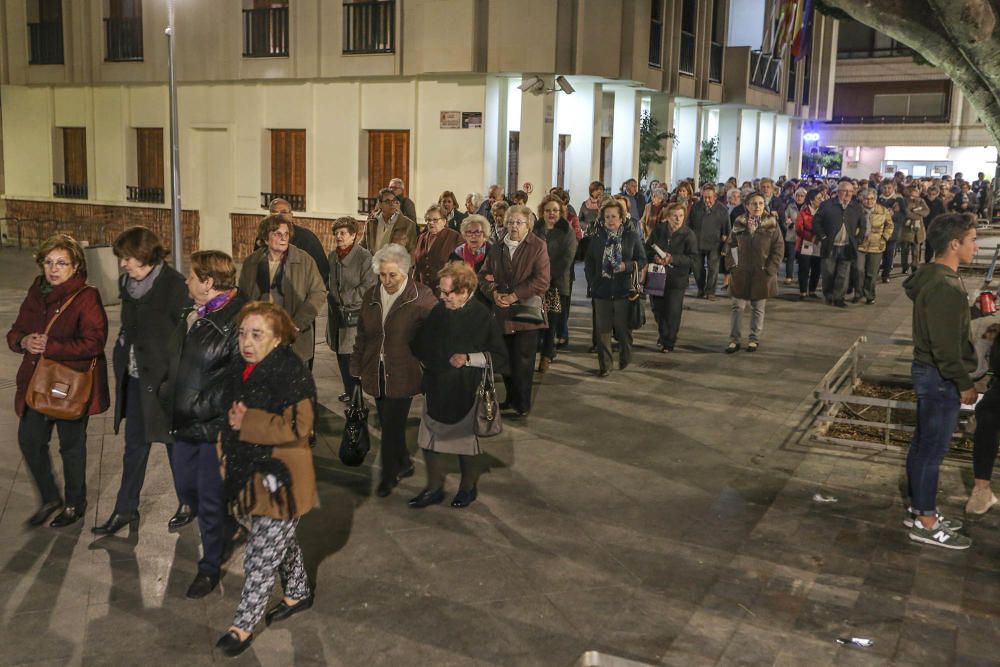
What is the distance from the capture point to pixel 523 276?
31.2ft

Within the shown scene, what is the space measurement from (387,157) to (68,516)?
15384 millimetres

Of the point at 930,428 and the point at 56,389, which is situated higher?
the point at 56,389

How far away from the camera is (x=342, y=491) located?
735 centimetres

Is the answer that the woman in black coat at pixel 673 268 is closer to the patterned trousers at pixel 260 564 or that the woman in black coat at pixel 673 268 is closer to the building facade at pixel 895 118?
the patterned trousers at pixel 260 564

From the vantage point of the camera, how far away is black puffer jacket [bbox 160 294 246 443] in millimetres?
5555

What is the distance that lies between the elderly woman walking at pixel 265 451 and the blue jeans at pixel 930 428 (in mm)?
3855

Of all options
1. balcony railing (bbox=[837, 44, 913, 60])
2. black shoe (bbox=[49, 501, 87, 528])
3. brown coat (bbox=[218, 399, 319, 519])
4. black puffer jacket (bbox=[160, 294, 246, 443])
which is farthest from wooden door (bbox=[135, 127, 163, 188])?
balcony railing (bbox=[837, 44, 913, 60])

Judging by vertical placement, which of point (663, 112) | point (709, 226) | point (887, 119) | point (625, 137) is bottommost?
point (709, 226)

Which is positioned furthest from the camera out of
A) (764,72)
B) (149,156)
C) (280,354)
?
(764,72)

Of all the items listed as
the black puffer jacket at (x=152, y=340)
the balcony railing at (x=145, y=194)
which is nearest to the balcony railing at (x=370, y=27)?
the balcony railing at (x=145, y=194)

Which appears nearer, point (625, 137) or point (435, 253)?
point (435, 253)

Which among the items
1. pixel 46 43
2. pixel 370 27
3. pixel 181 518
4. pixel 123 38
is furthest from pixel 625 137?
pixel 181 518

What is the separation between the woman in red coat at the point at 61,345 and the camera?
250 inches

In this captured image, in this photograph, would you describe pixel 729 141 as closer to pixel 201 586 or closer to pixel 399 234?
pixel 399 234
